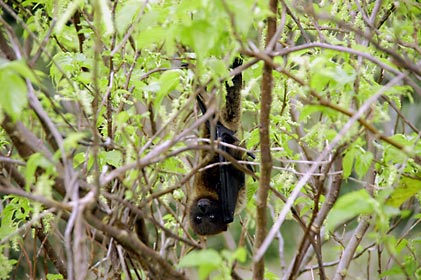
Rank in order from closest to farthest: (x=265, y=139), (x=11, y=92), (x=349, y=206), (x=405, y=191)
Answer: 1. (x=11, y=92)
2. (x=349, y=206)
3. (x=265, y=139)
4. (x=405, y=191)

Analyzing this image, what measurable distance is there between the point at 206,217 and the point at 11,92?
14.4 feet

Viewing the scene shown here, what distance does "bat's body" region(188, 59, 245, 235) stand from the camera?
5.53m

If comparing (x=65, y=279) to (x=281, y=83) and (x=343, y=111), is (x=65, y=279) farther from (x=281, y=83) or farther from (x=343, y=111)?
(x=343, y=111)

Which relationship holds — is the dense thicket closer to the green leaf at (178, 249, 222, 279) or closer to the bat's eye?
the green leaf at (178, 249, 222, 279)

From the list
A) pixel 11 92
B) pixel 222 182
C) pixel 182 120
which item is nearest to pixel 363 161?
pixel 182 120

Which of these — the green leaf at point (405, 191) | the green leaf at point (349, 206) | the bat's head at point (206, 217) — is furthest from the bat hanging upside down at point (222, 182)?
the green leaf at point (349, 206)

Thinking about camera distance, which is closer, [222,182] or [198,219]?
[222,182]

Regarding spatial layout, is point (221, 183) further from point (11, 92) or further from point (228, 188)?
point (11, 92)

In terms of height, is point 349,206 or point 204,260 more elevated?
point 349,206

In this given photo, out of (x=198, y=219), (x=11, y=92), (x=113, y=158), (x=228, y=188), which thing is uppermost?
(x=11, y=92)

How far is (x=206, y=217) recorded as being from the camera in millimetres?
6523

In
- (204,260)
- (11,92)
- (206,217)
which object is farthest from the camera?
(206,217)

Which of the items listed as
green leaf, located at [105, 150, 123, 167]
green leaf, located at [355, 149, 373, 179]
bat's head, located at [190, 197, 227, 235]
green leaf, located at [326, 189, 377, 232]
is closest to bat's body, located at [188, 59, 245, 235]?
bat's head, located at [190, 197, 227, 235]

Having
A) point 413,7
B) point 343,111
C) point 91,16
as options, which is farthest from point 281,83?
point 343,111
